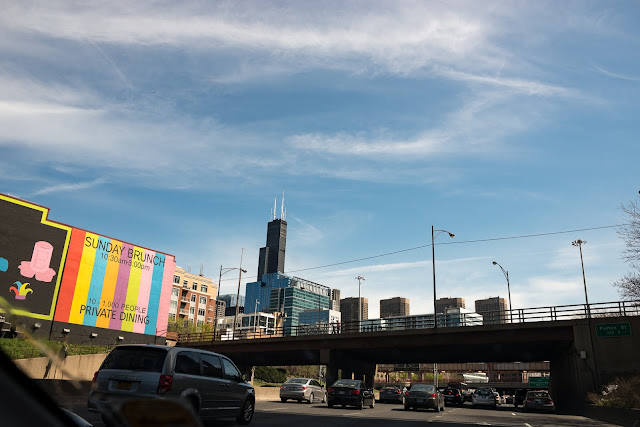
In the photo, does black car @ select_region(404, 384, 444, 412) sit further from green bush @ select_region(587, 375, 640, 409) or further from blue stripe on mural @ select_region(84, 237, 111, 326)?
blue stripe on mural @ select_region(84, 237, 111, 326)

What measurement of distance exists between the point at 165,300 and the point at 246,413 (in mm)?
44841

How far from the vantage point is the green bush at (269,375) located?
71.4 metres

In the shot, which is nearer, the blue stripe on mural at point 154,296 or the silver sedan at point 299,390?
the silver sedan at point 299,390

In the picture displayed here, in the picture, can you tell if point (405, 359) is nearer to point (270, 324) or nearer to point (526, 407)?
point (526, 407)

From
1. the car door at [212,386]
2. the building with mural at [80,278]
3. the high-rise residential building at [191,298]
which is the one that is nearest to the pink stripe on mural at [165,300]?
the building with mural at [80,278]

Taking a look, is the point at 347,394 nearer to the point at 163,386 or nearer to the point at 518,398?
the point at 163,386

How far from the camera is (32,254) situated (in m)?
43.0

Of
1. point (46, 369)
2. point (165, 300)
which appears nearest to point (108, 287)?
point (165, 300)

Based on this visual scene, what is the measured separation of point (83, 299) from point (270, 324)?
485 feet

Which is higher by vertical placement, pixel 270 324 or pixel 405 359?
pixel 270 324

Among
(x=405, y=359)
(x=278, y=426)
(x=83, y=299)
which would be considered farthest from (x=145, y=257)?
(x=278, y=426)

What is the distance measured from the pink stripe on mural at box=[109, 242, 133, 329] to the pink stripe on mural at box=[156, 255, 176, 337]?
4.98m

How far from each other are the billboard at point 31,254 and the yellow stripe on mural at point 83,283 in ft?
6.19

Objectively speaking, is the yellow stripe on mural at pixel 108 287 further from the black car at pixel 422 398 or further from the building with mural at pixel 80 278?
the black car at pixel 422 398
